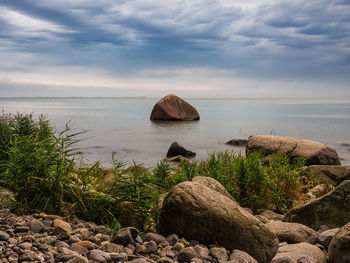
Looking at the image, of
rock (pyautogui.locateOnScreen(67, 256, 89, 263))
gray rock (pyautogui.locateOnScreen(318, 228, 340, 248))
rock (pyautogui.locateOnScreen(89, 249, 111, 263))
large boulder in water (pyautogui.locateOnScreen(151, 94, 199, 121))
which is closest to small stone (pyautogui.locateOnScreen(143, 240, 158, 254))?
rock (pyautogui.locateOnScreen(89, 249, 111, 263))

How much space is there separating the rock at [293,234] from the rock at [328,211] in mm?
716

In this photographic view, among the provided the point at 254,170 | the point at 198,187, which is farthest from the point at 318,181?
the point at 198,187

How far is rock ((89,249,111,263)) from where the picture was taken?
3.10 m

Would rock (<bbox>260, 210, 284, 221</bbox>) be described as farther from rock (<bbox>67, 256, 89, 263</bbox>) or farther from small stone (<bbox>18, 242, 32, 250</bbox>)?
small stone (<bbox>18, 242, 32, 250</bbox>)

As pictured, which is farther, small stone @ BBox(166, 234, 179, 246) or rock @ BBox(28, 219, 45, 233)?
small stone @ BBox(166, 234, 179, 246)

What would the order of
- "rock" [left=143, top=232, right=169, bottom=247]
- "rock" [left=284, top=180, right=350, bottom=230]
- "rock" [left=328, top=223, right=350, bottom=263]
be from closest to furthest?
1. "rock" [left=143, top=232, right=169, bottom=247]
2. "rock" [left=328, top=223, right=350, bottom=263]
3. "rock" [left=284, top=180, right=350, bottom=230]

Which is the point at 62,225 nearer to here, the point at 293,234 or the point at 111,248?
the point at 111,248

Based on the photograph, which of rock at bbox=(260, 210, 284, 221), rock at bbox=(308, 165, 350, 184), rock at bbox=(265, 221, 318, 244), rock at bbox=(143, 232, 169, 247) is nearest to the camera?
rock at bbox=(143, 232, 169, 247)

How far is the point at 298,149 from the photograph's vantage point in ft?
36.3

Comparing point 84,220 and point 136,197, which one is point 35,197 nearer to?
point 84,220

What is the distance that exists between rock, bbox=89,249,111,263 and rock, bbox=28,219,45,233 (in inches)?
31.9

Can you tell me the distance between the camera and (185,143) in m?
19.5

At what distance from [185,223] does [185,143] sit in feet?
50.4

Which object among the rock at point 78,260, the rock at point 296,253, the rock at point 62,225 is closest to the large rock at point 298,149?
the rock at point 296,253
